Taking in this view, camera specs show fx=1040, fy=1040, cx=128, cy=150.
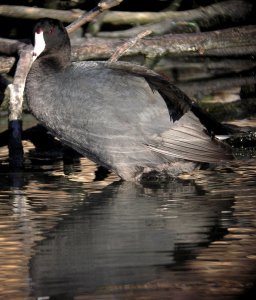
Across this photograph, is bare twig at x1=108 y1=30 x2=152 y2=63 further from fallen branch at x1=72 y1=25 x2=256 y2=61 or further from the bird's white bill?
the bird's white bill

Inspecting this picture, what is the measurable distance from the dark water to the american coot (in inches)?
7.4

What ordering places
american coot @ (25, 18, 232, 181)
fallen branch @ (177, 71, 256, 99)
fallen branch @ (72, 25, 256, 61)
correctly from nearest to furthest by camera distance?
american coot @ (25, 18, 232, 181), fallen branch @ (72, 25, 256, 61), fallen branch @ (177, 71, 256, 99)

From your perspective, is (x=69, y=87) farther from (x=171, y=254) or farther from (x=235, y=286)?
(x=235, y=286)

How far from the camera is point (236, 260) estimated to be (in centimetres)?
502

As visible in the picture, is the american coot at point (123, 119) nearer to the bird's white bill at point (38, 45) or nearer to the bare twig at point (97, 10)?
the bird's white bill at point (38, 45)

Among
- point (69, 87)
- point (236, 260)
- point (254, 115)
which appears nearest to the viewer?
point (236, 260)

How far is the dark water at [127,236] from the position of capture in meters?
4.63

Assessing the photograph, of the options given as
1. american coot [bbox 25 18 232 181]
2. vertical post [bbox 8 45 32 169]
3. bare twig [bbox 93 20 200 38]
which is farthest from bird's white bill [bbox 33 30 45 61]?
bare twig [bbox 93 20 200 38]

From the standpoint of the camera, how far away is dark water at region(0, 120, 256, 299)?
463 cm

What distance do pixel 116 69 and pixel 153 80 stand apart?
284 millimetres

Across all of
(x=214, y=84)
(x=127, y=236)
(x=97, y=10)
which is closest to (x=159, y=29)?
(x=214, y=84)

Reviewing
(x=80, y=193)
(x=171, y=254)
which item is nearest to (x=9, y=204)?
(x=80, y=193)

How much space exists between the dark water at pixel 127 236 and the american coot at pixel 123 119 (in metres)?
0.19

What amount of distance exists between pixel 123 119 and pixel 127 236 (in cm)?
181
